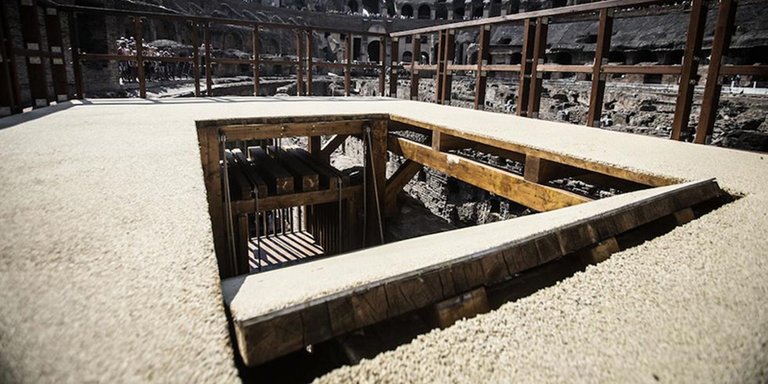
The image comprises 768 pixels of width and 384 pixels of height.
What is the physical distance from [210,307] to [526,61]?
15.4 ft

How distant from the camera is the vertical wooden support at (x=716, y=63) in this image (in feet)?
10.4

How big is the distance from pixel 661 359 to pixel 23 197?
6.91 feet

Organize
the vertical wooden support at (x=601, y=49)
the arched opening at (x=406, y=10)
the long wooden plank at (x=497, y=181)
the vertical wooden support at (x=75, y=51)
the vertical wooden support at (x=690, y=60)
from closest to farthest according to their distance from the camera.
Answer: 1. the long wooden plank at (x=497, y=181)
2. the vertical wooden support at (x=690, y=60)
3. the vertical wooden support at (x=601, y=49)
4. the vertical wooden support at (x=75, y=51)
5. the arched opening at (x=406, y=10)

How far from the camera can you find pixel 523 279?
4.66ft

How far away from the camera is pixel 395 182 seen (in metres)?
5.42

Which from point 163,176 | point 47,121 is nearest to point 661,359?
point 163,176

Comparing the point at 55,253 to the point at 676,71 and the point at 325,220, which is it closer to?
the point at 676,71

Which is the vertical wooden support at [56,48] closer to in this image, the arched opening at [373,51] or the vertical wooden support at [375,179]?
the vertical wooden support at [375,179]

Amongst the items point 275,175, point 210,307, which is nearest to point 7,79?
point 275,175

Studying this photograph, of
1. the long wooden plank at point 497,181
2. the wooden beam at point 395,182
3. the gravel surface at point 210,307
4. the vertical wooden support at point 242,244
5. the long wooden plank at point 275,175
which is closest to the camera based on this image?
the gravel surface at point 210,307

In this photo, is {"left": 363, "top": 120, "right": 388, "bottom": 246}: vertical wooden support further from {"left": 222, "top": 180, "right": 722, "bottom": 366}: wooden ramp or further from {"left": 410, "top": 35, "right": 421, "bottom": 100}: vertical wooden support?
{"left": 222, "top": 180, "right": 722, "bottom": 366}: wooden ramp

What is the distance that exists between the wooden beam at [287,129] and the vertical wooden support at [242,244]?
37.3 inches

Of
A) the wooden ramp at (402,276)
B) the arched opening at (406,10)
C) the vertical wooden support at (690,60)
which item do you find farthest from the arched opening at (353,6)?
the wooden ramp at (402,276)

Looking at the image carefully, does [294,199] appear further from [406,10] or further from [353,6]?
[406,10]
